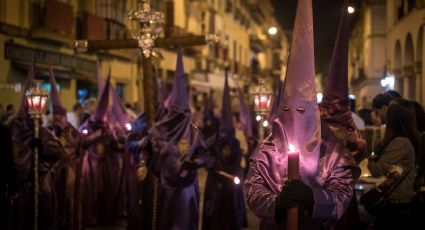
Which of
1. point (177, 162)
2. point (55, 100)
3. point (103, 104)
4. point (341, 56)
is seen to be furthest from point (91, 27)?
point (341, 56)

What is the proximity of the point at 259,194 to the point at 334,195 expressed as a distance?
0.44 meters

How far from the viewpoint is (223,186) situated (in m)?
9.44

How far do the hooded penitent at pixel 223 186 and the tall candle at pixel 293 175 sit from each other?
19.9 ft

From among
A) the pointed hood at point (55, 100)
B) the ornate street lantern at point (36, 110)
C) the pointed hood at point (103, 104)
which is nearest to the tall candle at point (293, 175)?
the ornate street lantern at point (36, 110)

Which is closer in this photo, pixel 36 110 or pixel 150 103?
pixel 36 110

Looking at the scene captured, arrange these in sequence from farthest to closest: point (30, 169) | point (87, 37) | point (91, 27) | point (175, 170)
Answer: point (91, 27), point (87, 37), point (30, 169), point (175, 170)

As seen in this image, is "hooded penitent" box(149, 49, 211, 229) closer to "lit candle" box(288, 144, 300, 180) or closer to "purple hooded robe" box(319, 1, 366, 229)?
"purple hooded robe" box(319, 1, 366, 229)

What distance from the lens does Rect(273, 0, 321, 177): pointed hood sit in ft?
11.4

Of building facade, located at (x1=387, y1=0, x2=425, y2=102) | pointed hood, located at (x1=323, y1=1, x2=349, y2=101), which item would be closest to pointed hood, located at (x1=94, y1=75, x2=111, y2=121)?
pointed hood, located at (x1=323, y1=1, x2=349, y2=101)

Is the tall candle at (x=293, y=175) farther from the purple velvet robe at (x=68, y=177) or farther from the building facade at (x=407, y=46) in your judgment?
the building facade at (x=407, y=46)

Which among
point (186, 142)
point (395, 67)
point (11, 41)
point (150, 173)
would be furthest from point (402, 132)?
point (395, 67)

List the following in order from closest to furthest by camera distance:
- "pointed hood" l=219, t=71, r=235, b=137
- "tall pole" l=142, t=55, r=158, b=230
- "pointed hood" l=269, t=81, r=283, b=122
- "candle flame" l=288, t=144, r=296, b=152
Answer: "candle flame" l=288, t=144, r=296, b=152 → "pointed hood" l=269, t=81, r=283, b=122 → "tall pole" l=142, t=55, r=158, b=230 → "pointed hood" l=219, t=71, r=235, b=137

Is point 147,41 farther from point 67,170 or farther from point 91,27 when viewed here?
point 91,27

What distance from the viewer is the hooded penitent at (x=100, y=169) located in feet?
33.7
